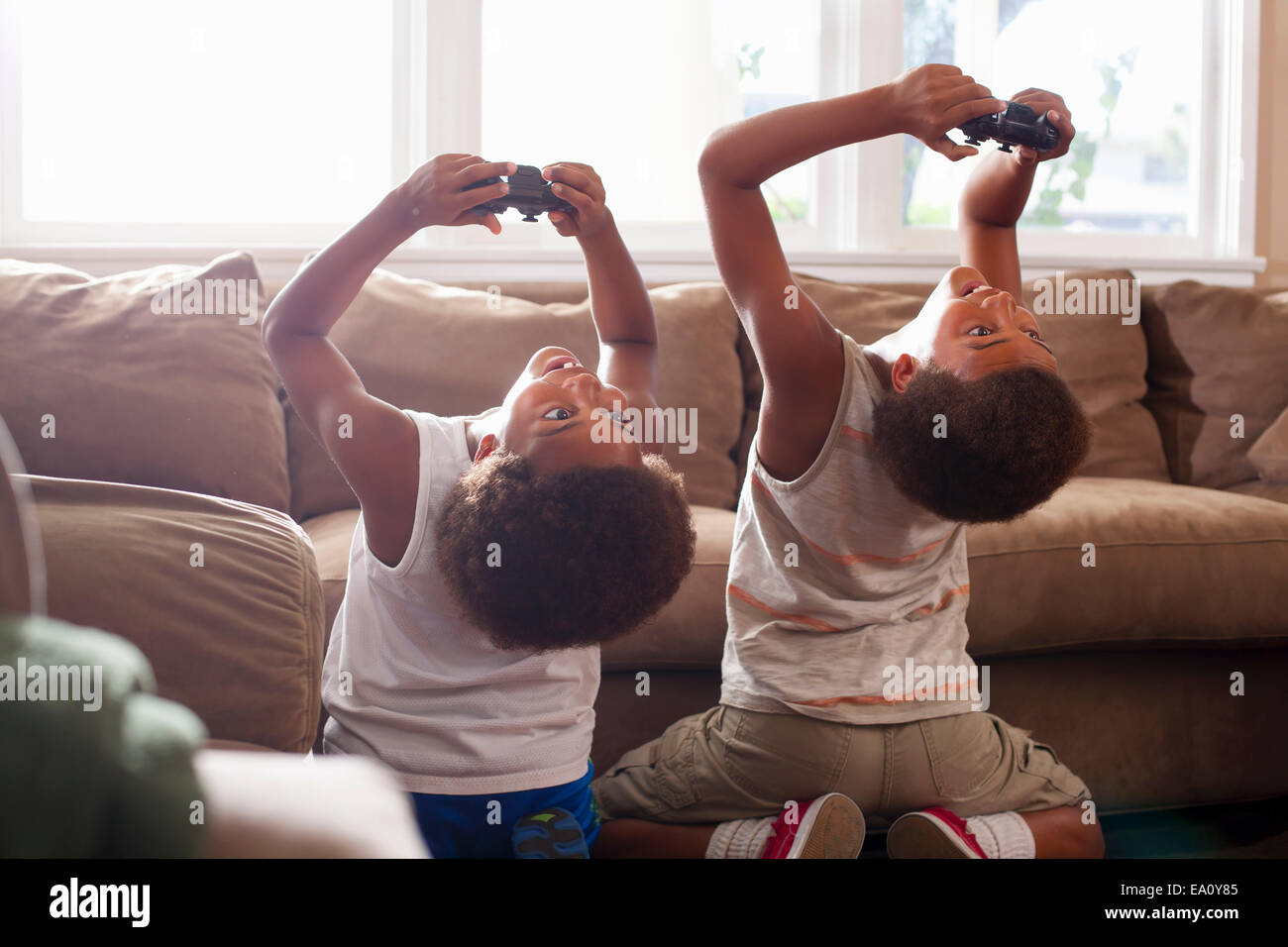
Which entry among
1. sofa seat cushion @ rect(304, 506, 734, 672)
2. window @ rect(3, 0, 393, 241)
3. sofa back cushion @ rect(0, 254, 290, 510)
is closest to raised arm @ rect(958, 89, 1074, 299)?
sofa seat cushion @ rect(304, 506, 734, 672)

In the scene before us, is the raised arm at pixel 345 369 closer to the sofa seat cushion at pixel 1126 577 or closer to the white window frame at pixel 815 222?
the sofa seat cushion at pixel 1126 577

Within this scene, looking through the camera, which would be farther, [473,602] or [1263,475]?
[1263,475]

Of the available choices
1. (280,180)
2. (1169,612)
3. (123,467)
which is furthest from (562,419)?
(280,180)

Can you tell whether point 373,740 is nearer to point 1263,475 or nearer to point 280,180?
point 280,180

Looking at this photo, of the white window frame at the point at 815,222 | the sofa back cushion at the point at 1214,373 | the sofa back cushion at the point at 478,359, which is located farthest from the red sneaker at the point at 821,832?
the white window frame at the point at 815,222

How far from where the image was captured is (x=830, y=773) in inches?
31.7

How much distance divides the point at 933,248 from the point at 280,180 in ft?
3.87

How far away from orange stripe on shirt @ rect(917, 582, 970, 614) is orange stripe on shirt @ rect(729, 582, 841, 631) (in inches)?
3.4

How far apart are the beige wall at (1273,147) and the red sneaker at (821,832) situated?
1.73m

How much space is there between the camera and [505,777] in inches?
28.9

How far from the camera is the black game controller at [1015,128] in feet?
2.38

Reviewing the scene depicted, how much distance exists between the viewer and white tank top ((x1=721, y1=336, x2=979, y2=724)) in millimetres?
798

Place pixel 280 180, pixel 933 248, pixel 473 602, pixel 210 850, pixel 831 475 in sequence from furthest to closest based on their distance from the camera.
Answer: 1. pixel 933 248
2. pixel 280 180
3. pixel 831 475
4. pixel 473 602
5. pixel 210 850

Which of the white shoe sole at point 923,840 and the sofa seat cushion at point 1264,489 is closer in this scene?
the white shoe sole at point 923,840
